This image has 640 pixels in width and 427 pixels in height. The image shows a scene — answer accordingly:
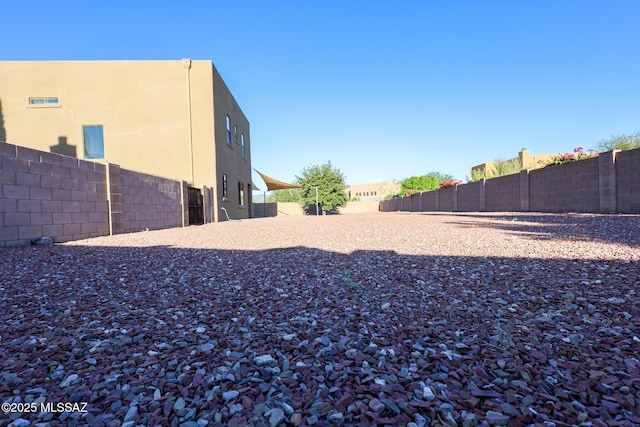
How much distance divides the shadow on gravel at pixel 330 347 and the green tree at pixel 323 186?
1207 inches

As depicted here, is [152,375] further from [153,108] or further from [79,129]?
[79,129]

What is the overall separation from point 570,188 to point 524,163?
12425 millimetres

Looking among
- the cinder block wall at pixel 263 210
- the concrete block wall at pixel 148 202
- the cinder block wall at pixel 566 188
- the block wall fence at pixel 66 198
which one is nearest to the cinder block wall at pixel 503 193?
the cinder block wall at pixel 566 188

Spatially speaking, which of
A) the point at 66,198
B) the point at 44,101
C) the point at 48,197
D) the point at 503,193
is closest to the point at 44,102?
the point at 44,101

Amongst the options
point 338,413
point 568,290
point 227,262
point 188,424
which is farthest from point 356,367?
point 227,262

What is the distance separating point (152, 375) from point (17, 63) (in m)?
16.9

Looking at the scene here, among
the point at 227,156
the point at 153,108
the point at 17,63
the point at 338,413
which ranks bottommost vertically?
the point at 338,413

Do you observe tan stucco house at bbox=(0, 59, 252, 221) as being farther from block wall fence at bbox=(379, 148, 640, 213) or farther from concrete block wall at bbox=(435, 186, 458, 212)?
concrete block wall at bbox=(435, 186, 458, 212)

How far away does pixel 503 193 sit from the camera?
53.0 ft

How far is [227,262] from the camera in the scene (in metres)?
4.27

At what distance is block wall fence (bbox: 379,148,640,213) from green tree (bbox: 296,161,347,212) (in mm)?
16186

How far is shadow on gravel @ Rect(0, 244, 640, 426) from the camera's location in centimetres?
131

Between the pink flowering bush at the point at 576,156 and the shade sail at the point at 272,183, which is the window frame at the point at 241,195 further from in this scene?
the pink flowering bush at the point at 576,156

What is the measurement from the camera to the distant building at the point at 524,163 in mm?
19034
